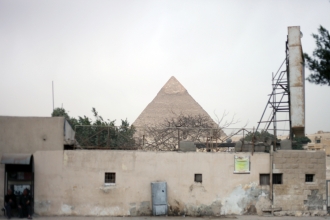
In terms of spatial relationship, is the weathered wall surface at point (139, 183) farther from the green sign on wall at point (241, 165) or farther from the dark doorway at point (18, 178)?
the dark doorway at point (18, 178)

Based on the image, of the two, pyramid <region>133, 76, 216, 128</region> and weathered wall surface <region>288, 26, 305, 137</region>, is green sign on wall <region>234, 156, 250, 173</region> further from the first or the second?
pyramid <region>133, 76, 216, 128</region>

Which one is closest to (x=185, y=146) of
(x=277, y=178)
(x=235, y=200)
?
(x=235, y=200)

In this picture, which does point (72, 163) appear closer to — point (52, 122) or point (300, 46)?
point (52, 122)

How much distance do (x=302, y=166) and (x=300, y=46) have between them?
506cm

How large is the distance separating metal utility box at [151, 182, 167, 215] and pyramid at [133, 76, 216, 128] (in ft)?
220

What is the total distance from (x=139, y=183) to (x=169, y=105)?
255ft

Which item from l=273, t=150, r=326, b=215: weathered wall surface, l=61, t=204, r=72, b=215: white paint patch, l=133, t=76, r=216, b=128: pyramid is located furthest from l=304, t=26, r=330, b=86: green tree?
l=133, t=76, r=216, b=128: pyramid

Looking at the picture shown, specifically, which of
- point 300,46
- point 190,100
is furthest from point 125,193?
point 190,100

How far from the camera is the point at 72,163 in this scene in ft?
51.5

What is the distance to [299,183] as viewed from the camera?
1647 cm

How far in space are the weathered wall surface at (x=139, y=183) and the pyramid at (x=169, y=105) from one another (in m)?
66.4

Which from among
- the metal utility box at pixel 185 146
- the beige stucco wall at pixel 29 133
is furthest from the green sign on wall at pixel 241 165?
the beige stucco wall at pixel 29 133

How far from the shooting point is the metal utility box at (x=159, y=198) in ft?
51.4

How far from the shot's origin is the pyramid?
8573 cm
